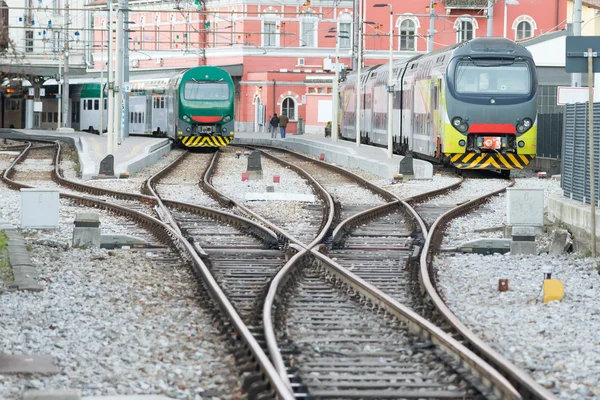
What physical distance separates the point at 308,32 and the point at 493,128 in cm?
5095

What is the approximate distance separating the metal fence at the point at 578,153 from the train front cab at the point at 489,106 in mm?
11366

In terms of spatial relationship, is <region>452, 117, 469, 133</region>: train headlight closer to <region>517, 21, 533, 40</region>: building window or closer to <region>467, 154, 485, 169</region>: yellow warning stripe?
<region>467, 154, 485, 169</region>: yellow warning stripe

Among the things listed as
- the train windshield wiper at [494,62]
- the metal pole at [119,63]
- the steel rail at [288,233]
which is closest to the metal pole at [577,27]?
the train windshield wiper at [494,62]

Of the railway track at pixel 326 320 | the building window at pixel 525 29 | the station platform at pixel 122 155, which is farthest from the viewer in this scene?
the building window at pixel 525 29

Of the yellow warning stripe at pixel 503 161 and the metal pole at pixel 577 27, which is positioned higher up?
the metal pole at pixel 577 27

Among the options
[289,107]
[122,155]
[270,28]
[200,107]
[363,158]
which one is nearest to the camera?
[363,158]

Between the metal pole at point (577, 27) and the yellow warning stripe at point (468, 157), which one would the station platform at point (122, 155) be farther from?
the metal pole at point (577, 27)

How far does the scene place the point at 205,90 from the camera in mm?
47594

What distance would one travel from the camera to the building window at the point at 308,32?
80.8 metres

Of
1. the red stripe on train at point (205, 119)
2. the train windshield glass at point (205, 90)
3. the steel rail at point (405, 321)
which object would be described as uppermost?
the train windshield glass at point (205, 90)

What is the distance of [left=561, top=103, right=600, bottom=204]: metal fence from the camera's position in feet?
57.0

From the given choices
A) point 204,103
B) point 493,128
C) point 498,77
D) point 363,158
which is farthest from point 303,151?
point 498,77

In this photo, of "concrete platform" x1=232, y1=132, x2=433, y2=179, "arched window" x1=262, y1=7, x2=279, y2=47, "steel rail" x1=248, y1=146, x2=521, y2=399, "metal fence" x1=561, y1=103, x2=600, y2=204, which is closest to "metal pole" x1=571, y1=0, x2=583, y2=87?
"concrete platform" x1=232, y1=132, x2=433, y2=179

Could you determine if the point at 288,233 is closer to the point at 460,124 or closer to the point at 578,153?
the point at 578,153
